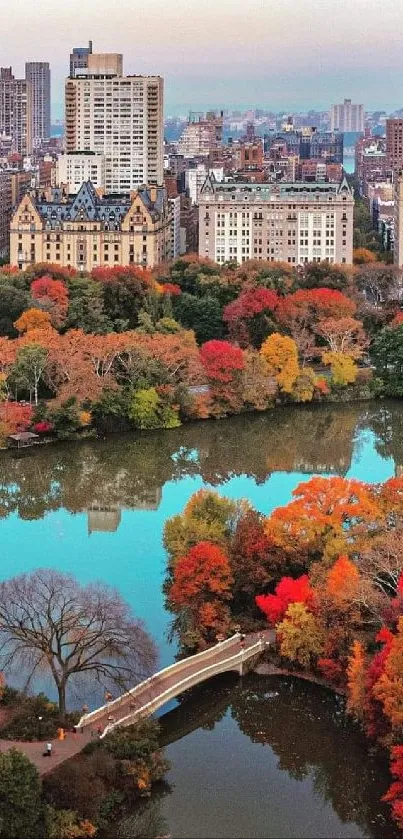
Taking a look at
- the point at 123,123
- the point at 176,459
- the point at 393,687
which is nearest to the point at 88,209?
the point at 123,123

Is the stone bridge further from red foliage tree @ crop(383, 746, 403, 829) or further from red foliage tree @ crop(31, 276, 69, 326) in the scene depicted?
red foliage tree @ crop(31, 276, 69, 326)

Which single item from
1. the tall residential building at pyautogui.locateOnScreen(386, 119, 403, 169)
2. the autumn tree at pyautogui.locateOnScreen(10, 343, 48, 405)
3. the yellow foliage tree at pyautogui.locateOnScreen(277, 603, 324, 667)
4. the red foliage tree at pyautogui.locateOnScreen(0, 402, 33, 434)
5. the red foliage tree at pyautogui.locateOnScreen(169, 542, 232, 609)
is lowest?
the yellow foliage tree at pyautogui.locateOnScreen(277, 603, 324, 667)

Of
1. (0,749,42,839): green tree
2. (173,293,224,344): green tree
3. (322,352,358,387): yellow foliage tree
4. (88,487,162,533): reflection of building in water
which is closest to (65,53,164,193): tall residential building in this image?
(173,293,224,344): green tree

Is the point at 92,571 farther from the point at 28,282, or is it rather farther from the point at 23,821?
the point at 28,282

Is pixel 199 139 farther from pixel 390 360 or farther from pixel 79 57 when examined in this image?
pixel 390 360

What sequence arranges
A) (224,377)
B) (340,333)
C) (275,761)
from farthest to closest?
(340,333) → (224,377) → (275,761)

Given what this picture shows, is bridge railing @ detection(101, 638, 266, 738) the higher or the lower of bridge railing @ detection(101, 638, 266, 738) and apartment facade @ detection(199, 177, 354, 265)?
the lower
